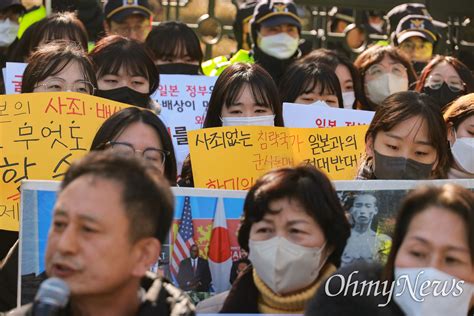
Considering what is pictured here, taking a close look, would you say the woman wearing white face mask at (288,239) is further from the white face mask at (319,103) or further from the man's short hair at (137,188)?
the white face mask at (319,103)

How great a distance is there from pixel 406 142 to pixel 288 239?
167cm

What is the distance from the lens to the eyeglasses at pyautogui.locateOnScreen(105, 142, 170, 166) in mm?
5375

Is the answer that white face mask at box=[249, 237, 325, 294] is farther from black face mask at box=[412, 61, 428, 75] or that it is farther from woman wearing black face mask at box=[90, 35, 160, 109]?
black face mask at box=[412, 61, 428, 75]

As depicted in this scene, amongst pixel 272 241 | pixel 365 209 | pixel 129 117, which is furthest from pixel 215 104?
pixel 272 241

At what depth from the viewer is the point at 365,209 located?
5098 millimetres

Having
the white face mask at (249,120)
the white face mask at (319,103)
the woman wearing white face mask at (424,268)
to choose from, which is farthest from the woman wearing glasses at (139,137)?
the white face mask at (319,103)

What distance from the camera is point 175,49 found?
27.3 feet

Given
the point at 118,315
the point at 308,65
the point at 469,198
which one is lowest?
the point at 118,315

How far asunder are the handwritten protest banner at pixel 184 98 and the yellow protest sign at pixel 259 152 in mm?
1492

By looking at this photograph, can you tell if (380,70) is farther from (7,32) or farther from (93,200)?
(93,200)

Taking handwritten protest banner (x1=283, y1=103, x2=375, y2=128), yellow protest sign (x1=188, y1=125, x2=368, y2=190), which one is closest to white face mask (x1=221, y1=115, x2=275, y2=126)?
yellow protest sign (x1=188, y1=125, x2=368, y2=190)

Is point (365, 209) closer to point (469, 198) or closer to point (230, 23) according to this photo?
point (469, 198)

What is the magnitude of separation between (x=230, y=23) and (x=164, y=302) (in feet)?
26.0

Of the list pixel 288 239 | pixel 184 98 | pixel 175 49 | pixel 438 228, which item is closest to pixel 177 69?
pixel 175 49
